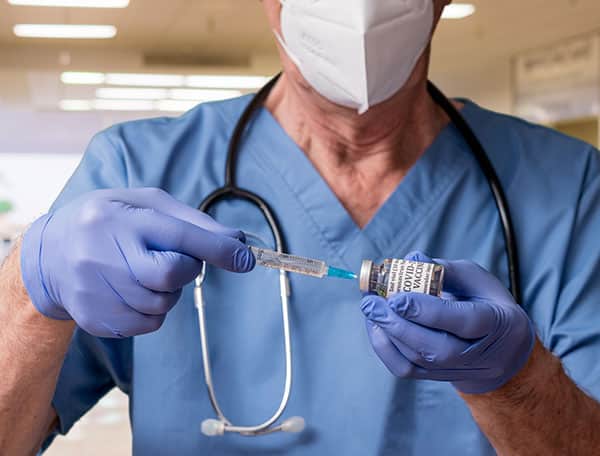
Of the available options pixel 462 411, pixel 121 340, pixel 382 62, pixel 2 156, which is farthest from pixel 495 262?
pixel 2 156

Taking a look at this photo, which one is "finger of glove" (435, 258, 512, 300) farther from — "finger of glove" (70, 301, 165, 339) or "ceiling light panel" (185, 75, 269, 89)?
"ceiling light panel" (185, 75, 269, 89)

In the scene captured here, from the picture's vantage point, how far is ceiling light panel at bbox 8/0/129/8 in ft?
17.1

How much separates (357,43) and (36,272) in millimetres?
428

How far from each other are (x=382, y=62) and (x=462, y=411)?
1.40ft

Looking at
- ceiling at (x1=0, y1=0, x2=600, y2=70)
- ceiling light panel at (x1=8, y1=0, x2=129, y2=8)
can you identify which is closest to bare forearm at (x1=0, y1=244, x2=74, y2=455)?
ceiling light panel at (x1=8, y1=0, x2=129, y2=8)

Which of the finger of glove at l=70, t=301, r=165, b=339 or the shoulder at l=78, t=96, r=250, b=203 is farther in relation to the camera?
the shoulder at l=78, t=96, r=250, b=203

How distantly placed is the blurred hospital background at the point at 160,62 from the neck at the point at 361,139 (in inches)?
185

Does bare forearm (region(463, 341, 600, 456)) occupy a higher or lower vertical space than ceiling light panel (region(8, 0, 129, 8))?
higher

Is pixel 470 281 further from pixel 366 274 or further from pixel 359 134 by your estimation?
pixel 359 134

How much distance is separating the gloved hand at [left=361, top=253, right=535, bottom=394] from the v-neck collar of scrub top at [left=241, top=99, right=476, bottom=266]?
0.23m

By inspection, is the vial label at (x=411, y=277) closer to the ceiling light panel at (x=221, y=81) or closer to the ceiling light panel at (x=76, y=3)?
the ceiling light panel at (x=76, y=3)

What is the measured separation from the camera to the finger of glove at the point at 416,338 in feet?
2.30

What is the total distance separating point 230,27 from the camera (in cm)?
649

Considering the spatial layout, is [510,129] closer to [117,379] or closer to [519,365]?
[519,365]
